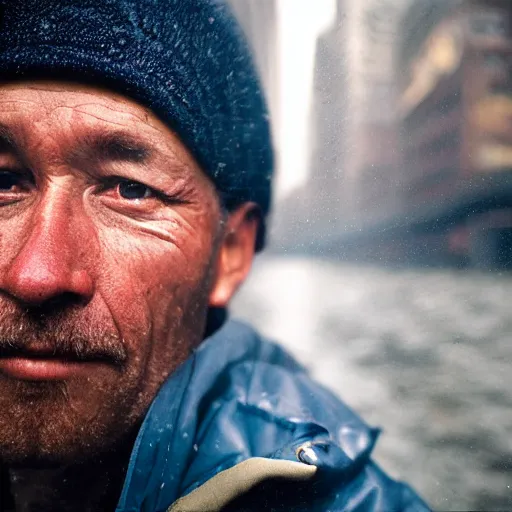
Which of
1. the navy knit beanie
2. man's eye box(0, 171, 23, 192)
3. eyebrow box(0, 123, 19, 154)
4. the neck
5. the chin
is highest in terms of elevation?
the navy knit beanie

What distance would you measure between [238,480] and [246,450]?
0.30 ft

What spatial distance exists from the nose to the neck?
45 cm

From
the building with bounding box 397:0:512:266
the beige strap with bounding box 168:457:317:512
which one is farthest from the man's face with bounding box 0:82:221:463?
the building with bounding box 397:0:512:266

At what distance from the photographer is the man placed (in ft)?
2.85

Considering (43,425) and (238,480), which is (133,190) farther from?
(238,480)

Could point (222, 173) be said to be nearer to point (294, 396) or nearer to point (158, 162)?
point (158, 162)

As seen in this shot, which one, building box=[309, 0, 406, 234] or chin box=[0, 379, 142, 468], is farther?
building box=[309, 0, 406, 234]

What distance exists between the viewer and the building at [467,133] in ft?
3.71

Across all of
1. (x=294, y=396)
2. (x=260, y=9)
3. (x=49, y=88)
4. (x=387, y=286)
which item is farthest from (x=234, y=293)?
(x=260, y=9)

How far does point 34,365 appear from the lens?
34.2 inches

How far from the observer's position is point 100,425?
3.02ft


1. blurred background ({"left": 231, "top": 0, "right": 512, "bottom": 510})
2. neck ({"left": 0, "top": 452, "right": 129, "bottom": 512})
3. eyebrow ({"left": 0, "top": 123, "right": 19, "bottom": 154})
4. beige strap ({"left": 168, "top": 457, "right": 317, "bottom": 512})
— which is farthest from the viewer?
blurred background ({"left": 231, "top": 0, "right": 512, "bottom": 510})

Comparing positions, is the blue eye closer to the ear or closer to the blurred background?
the ear

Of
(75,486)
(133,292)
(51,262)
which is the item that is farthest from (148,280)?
(75,486)
